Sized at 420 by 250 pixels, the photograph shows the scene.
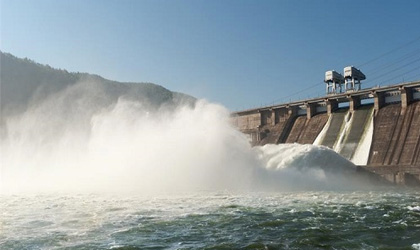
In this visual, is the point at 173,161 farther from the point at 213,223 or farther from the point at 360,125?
the point at 360,125

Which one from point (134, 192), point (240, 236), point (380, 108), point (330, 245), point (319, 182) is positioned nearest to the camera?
point (330, 245)

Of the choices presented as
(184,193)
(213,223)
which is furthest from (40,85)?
(213,223)

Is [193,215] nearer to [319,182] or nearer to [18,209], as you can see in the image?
[18,209]

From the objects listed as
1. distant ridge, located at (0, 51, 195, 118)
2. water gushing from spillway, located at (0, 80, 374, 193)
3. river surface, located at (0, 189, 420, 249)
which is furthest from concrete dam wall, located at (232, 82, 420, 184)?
distant ridge, located at (0, 51, 195, 118)

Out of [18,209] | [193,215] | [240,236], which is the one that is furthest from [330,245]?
[18,209]

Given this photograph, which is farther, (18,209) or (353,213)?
(18,209)

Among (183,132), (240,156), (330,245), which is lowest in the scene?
(330,245)

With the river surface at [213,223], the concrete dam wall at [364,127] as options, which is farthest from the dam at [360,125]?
the river surface at [213,223]

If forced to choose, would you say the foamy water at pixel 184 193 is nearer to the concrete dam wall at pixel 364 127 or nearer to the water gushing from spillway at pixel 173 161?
the water gushing from spillway at pixel 173 161
